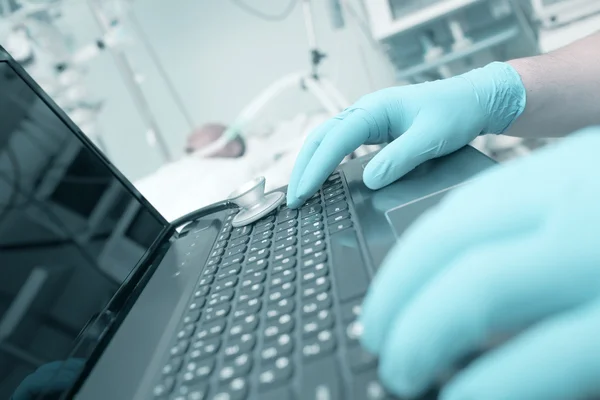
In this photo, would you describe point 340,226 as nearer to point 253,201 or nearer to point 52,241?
point 253,201

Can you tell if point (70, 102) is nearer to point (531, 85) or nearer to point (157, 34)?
point (157, 34)

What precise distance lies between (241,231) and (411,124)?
260 mm

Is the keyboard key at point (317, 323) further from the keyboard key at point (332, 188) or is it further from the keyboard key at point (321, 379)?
the keyboard key at point (332, 188)

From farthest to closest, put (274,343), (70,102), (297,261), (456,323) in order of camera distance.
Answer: (70,102), (297,261), (274,343), (456,323)

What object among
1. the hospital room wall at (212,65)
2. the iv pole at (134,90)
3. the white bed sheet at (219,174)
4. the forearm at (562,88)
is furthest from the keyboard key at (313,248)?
the hospital room wall at (212,65)

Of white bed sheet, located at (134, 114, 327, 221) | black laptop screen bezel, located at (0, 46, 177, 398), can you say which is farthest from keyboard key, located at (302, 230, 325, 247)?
white bed sheet, located at (134, 114, 327, 221)

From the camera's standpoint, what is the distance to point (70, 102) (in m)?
1.41

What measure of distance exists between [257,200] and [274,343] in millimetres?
314

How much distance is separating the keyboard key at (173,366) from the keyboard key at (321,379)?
129mm

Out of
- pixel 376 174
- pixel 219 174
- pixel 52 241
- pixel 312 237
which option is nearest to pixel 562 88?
pixel 376 174

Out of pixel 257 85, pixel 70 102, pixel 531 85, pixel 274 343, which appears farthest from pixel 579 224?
pixel 257 85

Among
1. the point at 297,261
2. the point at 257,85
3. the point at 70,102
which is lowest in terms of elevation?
the point at 257,85

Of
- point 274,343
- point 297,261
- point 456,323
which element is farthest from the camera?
point 297,261

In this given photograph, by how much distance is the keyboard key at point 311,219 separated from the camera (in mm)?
504
